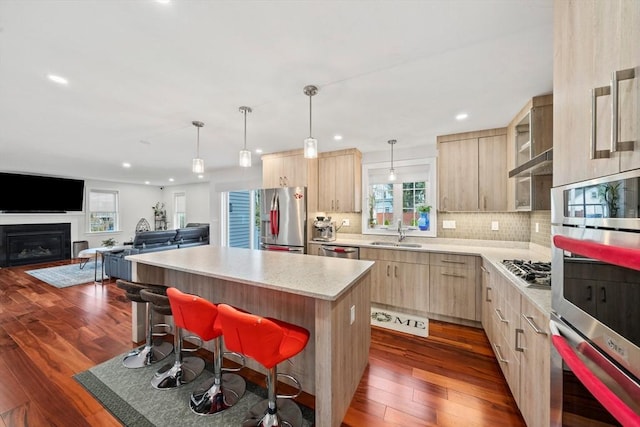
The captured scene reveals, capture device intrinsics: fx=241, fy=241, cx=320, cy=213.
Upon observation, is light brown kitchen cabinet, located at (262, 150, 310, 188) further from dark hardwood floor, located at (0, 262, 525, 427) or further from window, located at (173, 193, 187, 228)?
window, located at (173, 193, 187, 228)

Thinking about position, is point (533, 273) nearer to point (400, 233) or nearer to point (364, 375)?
point (364, 375)

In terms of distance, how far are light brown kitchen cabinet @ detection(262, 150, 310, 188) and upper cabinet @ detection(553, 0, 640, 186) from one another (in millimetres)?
3362

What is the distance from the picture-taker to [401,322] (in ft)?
10.0

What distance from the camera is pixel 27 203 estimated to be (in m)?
6.36

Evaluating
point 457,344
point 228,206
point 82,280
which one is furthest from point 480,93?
point 82,280

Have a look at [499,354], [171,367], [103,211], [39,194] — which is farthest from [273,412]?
[103,211]

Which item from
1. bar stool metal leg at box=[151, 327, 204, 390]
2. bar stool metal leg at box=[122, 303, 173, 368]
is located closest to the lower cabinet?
bar stool metal leg at box=[151, 327, 204, 390]

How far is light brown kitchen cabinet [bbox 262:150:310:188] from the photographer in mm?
4195

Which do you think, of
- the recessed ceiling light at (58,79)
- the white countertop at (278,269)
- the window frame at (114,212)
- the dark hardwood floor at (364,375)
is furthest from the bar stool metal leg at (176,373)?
the window frame at (114,212)

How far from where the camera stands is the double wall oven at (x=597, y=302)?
27.2 inches

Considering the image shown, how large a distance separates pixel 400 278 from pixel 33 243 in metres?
9.64

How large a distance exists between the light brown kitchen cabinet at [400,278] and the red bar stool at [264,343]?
2.07 m

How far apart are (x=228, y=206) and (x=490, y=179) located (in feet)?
18.6

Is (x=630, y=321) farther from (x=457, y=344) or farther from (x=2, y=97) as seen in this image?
(x=2, y=97)
